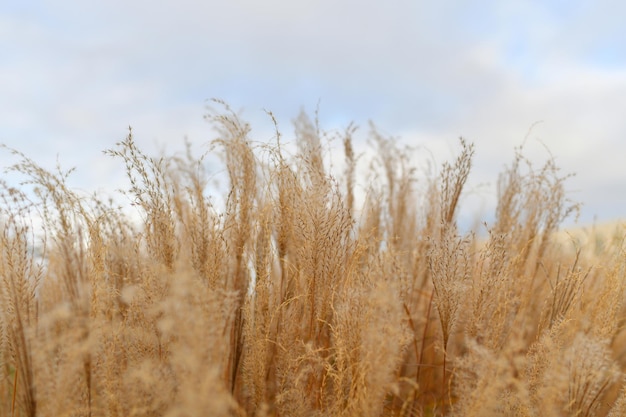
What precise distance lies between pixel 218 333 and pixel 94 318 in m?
0.69

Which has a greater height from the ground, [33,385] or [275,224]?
[275,224]

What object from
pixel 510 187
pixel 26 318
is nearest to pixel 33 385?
pixel 26 318

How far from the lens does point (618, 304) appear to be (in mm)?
2547

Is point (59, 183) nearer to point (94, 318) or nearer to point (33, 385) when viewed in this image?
point (94, 318)

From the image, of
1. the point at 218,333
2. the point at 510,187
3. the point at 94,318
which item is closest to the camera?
the point at 218,333

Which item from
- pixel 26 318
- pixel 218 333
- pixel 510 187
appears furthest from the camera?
pixel 510 187

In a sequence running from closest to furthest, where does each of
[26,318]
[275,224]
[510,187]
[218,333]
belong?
1. [218,333]
2. [26,318]
3. [275,224]
4. [510,187]

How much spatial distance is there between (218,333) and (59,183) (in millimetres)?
1186

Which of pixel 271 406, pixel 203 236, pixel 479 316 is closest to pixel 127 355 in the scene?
pixel 203 236

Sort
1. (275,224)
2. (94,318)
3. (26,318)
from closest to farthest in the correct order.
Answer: (94,318)
(26,318)
(275,224)

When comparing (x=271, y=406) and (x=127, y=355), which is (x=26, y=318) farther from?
(x=271, y=406)

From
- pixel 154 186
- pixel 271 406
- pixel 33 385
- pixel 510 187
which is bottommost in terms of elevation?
pixel 271 406

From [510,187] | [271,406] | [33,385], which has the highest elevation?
[510,187]

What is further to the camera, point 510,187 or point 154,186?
point 510,187
